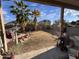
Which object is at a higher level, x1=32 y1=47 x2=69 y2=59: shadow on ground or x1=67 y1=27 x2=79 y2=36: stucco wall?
x1=67 y1=27 x2=79 y2=36: stucco wall

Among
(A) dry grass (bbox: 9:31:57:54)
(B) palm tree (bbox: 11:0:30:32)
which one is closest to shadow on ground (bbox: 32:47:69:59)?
(A) dry grass (bbox: 9:31:57:54)

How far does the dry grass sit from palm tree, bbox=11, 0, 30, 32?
20.1 inches

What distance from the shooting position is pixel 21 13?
19.9 feet

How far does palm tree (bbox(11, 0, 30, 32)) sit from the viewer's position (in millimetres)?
5830

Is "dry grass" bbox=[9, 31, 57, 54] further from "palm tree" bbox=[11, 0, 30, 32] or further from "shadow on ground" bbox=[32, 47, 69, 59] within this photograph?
"shadow on ground" bbox=[32, 47, 69, 59]

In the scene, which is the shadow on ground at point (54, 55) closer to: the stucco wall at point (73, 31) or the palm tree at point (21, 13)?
the stucco wall at point (73, 31)

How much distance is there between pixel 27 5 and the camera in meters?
6.01

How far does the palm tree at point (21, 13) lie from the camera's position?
5.83m

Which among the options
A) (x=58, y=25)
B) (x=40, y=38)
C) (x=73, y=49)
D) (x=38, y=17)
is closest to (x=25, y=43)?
(x=40, y=38)

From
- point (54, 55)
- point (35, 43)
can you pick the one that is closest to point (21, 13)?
point (35, 43)

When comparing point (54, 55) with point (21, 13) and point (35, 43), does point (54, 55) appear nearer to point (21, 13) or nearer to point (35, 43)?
point (35, 43)

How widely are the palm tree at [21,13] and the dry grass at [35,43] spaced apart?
510 mm

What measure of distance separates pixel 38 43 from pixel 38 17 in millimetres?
936

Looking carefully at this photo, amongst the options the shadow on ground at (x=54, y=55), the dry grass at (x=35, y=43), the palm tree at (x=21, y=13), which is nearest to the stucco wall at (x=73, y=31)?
the shadow on ground at (x=54, y=55)
